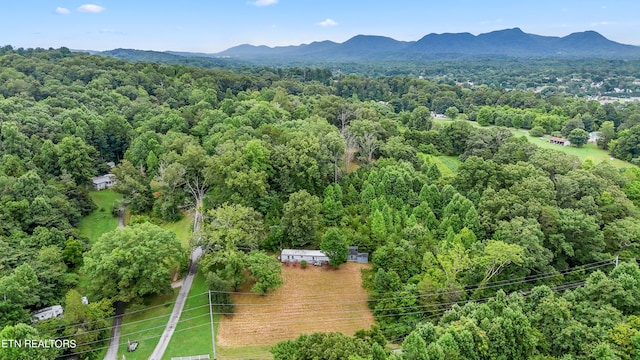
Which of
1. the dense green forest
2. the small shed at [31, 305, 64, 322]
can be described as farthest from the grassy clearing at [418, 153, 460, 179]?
the small shed at [31, 305, 64, 322]

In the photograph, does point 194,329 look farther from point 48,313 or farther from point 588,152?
point 588,152

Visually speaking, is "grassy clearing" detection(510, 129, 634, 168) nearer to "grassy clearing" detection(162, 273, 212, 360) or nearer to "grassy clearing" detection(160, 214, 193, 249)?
"grassy clearing" detection(160, 214, 193, 249)

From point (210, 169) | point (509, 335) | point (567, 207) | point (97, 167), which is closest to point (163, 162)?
point (210, 169)

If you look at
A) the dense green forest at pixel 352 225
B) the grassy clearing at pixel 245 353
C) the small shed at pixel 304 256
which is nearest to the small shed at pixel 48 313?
the dense green forest at pixel 352 225

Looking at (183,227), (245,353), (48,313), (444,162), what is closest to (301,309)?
(245,353)

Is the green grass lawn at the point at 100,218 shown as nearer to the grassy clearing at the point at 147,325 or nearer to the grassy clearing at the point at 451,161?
the grassy clearing at the point at 147,325

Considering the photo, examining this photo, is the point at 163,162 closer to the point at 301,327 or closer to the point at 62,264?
the point at 62,264
